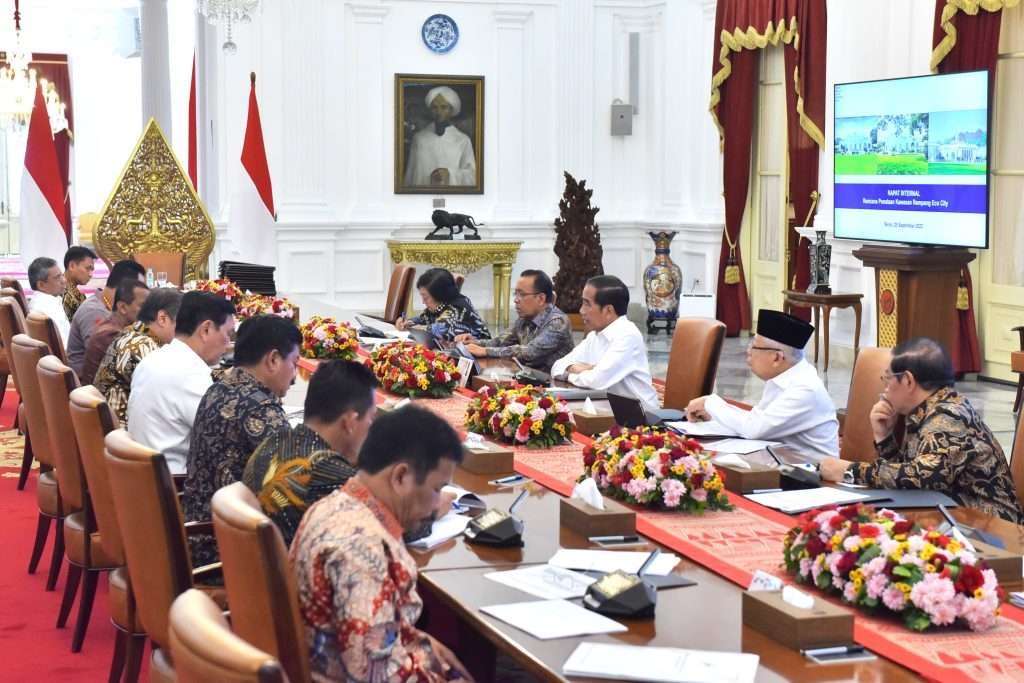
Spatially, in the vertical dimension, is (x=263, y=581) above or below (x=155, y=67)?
below

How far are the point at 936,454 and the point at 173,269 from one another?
672cm

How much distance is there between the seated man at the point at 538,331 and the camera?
681 centimetres

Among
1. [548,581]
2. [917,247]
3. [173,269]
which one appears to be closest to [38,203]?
[173,269]

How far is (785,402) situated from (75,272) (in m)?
5.41

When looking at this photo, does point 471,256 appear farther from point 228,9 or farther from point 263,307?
point 263,307

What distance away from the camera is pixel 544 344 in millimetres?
6809

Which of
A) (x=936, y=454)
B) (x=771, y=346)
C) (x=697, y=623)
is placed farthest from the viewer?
(x=771, y=346)

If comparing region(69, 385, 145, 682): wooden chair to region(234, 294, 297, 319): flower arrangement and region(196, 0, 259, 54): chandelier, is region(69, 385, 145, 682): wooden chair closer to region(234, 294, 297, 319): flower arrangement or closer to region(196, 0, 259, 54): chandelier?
region(234, 294, 297, 319): flower arrangement

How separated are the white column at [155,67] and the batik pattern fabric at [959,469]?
27.1ft

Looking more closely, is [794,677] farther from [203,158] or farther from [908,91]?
[203,158]

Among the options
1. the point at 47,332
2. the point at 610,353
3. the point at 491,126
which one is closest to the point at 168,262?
the point at 47,332

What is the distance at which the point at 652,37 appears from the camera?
1475 cm

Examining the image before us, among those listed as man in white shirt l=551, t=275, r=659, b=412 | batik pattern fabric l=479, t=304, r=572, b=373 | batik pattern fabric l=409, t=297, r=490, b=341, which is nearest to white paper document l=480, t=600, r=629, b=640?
man in white shirt l=551, t=275, r=659, b=412

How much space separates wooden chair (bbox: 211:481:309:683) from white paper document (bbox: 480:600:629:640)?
0.42 meters
